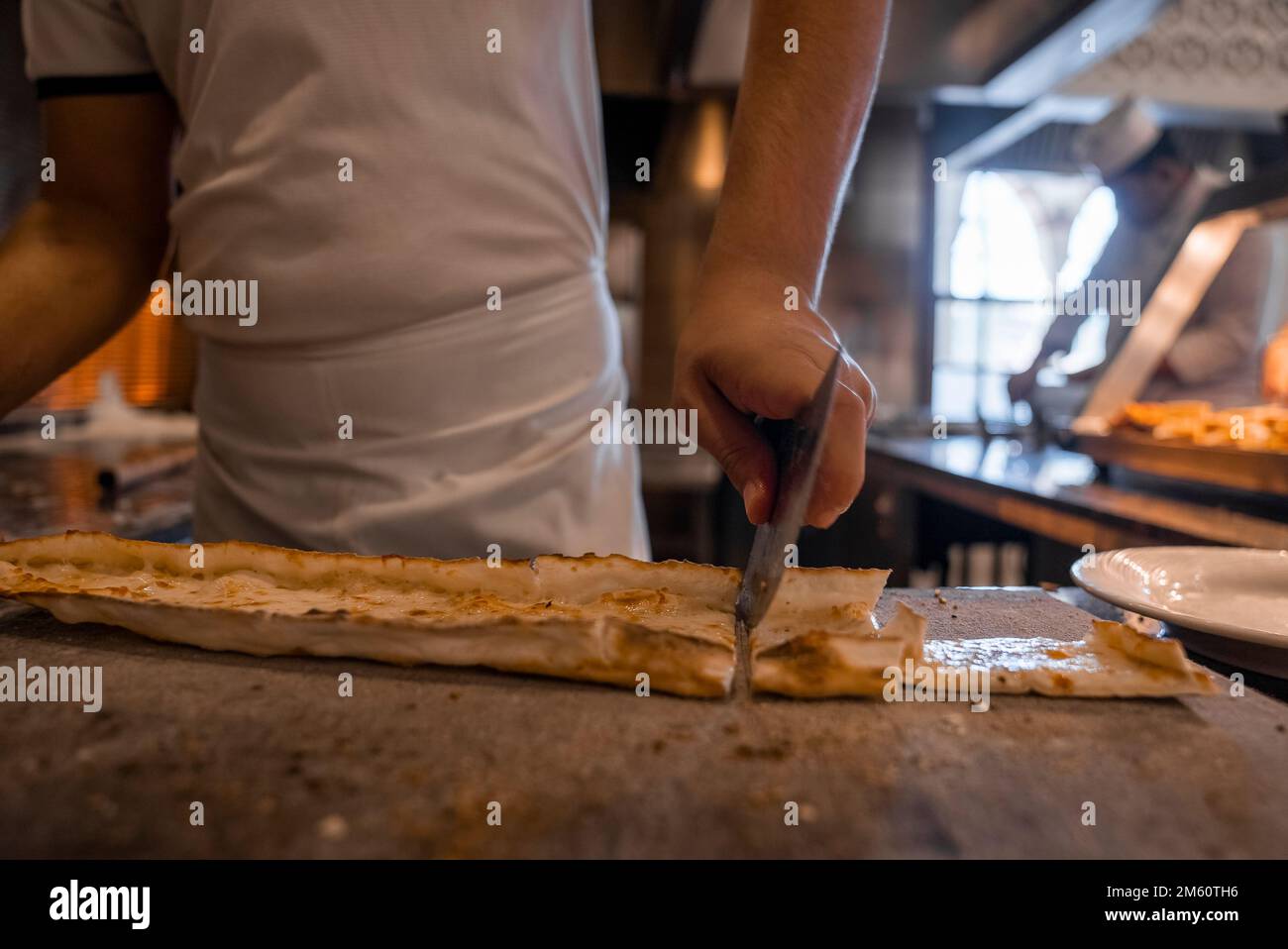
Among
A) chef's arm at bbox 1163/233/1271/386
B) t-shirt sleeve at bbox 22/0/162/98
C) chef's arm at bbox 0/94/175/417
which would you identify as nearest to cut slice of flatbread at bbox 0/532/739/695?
chef's arm at bbox 0/94/175/417

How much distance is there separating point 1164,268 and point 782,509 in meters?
2.05

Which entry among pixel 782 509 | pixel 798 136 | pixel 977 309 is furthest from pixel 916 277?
pixel 782 509

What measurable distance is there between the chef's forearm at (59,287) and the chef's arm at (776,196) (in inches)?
35.2

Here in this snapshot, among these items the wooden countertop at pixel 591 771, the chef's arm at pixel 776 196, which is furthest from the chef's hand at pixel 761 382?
the wooden countertop at pixel 591 771

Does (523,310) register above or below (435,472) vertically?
above

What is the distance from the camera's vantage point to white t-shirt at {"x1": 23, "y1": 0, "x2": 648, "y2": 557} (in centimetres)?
116

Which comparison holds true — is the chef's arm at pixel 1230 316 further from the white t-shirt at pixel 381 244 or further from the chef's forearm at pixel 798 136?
the white t-shirt at pixel 381 244

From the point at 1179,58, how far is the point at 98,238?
22.4 ft

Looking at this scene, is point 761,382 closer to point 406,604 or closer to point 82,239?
point 406,604

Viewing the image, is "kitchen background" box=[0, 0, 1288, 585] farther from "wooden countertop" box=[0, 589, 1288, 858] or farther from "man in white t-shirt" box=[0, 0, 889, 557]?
"wooden countertop" box=[0, 589, 1288, 858]

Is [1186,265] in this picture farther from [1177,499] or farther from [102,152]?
[102,152]

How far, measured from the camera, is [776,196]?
1024mm
